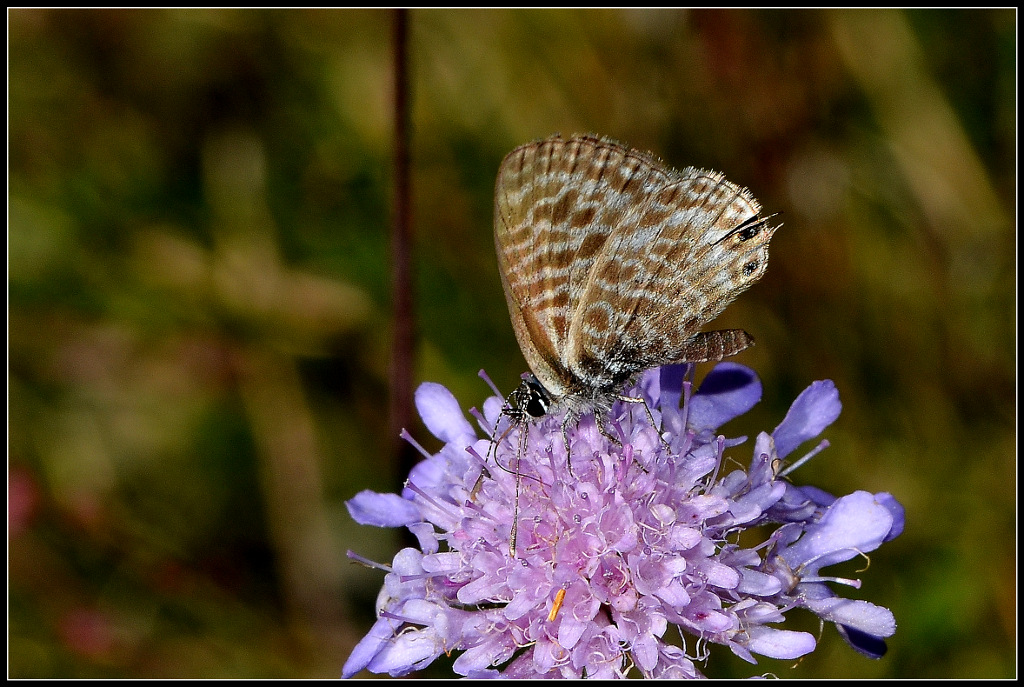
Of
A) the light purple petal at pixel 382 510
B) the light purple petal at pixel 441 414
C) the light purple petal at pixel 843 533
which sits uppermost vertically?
the light purple petal at pixel 441 414

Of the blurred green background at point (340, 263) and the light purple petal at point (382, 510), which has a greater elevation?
the blurred green background at point (340, 263)

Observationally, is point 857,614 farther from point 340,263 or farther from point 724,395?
point 340,263

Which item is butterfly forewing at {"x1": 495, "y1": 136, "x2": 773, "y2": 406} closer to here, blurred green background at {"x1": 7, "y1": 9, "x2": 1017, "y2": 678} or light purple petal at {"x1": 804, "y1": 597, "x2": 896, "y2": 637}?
light purple petal at {"x1": 804, "y1": 597, "x2": 896, "y2": 637}

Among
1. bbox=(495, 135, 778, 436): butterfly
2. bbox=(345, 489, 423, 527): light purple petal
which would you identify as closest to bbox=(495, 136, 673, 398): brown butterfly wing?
bbox=(495, 135, 778, 436): butterfly

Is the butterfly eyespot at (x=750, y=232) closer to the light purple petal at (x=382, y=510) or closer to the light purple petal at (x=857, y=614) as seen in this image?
the light purple petal at (x=857, y=614)

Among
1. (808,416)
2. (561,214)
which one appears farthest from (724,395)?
(561,214)

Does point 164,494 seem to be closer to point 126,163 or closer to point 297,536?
point 297,536

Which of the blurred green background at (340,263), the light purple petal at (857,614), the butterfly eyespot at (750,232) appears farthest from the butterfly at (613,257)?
the blurred green background at (340,263)
